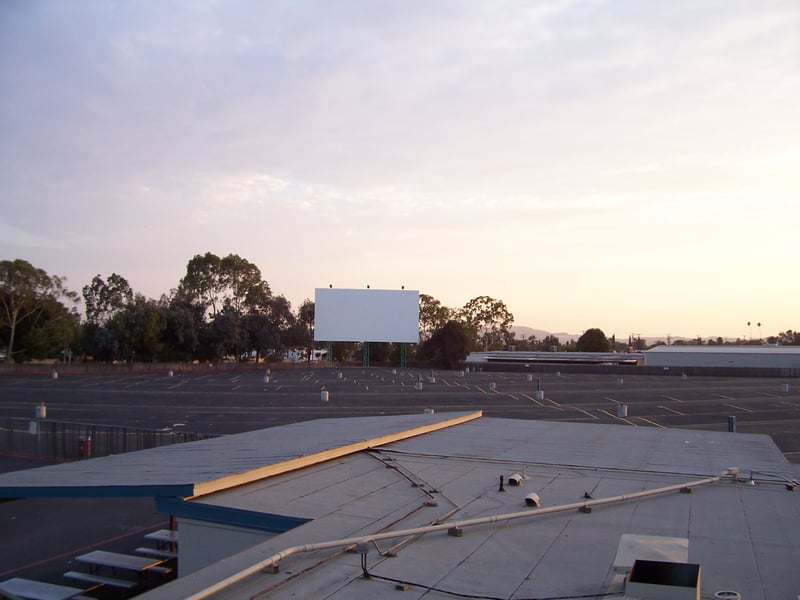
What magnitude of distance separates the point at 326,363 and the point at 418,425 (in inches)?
3999

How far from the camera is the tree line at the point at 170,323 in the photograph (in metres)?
89.0

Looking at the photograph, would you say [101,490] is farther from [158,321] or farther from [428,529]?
[158,321]

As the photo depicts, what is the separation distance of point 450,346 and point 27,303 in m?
62.1

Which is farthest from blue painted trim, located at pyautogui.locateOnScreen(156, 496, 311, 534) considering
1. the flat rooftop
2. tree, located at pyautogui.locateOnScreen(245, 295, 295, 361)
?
tree, located at pyautogui.locateOnScreen(245, 295, 295, 361)

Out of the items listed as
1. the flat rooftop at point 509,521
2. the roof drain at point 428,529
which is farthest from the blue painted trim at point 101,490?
the roof drain at point 428,529

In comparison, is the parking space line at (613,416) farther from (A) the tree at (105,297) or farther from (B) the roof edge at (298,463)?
(A) the tree at (105,297)

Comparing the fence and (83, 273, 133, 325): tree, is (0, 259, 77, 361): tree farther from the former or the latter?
the fence

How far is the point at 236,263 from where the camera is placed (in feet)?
388

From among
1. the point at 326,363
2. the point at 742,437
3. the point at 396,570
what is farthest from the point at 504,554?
the point at 326,363

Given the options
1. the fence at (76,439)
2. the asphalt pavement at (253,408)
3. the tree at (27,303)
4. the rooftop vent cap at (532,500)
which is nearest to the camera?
the rooftop vent cap at (532,500)

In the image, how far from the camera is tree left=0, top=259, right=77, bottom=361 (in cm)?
8838

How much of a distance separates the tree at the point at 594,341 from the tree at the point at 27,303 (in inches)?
3804

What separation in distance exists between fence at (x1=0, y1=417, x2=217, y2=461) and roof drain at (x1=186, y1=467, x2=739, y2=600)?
51.8 feet

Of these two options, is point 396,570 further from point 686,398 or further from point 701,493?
point 686,398
